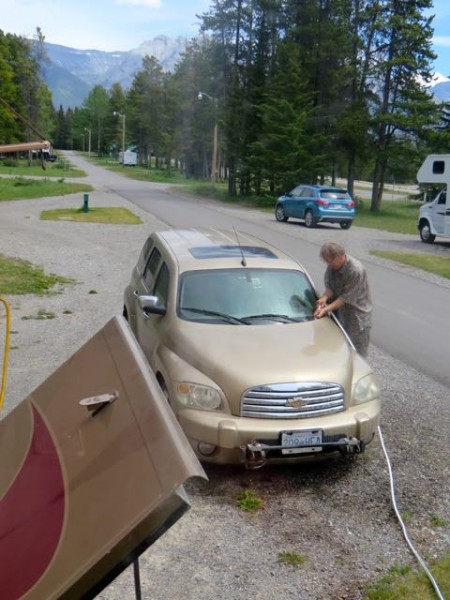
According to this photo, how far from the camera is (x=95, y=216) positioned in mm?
26812

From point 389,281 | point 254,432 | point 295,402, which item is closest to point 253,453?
point 254,432

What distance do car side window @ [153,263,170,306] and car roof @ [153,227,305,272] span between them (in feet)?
0.59

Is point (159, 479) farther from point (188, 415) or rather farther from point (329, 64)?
point (329, 64)

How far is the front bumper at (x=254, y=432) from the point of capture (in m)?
4.74

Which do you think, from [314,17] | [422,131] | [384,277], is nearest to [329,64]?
[314,17]

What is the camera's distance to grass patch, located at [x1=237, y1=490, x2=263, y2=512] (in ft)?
14.9

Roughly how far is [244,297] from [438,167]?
18983 mm

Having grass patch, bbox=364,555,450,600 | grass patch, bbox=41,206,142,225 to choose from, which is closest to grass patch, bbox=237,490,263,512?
grass patch, bbox=364,555,450,600

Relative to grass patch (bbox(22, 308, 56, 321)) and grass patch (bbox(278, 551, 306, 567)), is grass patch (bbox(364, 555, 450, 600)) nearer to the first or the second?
grass patch (bbox(278, 551, 306, 567))

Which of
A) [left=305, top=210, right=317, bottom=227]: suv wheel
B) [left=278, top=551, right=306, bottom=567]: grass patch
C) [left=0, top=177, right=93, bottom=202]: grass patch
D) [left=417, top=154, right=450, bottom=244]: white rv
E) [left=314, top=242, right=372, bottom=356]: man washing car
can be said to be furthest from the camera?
[left=0, top=177, right=93, bottom=202]: grass patch

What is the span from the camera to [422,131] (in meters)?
35.9

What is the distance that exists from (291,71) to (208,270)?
114 feet

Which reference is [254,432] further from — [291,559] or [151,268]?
[151,268]

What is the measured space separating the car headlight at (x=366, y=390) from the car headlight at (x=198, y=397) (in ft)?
3.73
